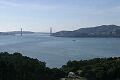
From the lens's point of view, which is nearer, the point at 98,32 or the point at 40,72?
the point at 40,72

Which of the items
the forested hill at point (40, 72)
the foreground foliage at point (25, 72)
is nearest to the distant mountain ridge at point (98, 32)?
the forested hill at point (40, 72)

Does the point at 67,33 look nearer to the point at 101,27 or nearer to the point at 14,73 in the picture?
the point at 101,27

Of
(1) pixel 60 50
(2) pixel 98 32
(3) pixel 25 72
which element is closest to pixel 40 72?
(3) pixel 25 72

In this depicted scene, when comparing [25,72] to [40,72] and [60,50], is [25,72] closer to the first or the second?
[40,72]

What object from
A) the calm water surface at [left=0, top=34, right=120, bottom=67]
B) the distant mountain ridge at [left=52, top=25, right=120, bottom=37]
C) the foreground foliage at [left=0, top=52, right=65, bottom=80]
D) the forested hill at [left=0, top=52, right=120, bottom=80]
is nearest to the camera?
the foreground foliage at [left=0, top=52, right=65, bottom=80]

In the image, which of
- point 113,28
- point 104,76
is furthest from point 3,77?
point 113,28

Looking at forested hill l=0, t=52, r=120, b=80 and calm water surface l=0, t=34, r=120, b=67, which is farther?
calm water surface l=0, t=34, r=120, b=67

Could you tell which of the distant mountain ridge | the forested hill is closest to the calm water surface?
the forested hill

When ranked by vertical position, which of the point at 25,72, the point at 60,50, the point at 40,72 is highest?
the point at 25,72

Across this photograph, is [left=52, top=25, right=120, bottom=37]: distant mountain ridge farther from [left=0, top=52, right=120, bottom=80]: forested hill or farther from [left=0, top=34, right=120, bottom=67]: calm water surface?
[left=0, top=52, right=120, bottom=80]: forested hill

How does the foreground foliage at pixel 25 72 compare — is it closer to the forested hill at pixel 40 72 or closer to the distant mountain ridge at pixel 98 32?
the forested hill at pixel 40 72

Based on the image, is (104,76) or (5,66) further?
(104,76)
